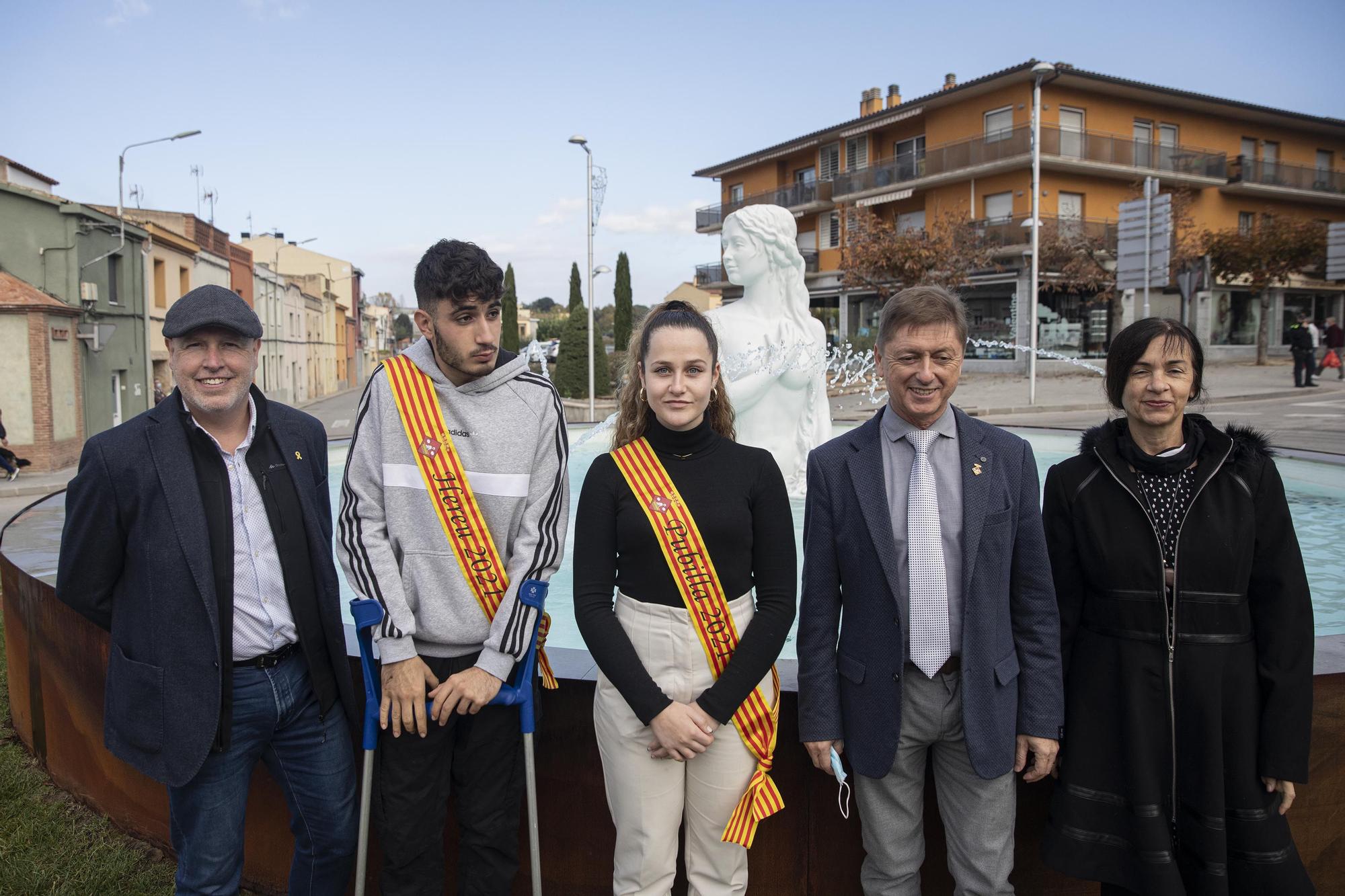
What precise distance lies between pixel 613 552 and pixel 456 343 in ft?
2.21

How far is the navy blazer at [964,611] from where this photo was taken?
223 centimetres

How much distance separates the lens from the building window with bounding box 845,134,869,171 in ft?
127

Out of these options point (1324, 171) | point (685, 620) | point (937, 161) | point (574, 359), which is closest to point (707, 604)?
point (685, 620)

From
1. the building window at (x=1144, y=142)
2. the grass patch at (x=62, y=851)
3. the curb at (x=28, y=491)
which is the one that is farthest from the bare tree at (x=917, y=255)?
the grass patch at (x=62, y=851)

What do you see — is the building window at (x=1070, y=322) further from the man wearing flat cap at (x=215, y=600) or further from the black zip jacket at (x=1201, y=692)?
the man wearing flat cap at (x=215, y=600)

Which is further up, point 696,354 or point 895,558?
point 696,354

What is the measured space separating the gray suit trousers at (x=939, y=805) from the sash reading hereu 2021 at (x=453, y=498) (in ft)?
3.58

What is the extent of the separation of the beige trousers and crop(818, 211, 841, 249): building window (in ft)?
131

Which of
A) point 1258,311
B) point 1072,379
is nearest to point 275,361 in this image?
point 1072,379

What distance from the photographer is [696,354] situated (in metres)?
2.32

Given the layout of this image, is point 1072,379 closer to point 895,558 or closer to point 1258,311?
point 1258,311

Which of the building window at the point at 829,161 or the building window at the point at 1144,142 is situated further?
the building window at the point at 829,161

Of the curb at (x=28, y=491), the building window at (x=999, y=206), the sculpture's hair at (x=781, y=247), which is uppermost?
the building window at (x=999, y=206)

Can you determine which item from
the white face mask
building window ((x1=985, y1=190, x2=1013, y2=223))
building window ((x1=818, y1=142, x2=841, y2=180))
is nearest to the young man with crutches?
the white face mask
